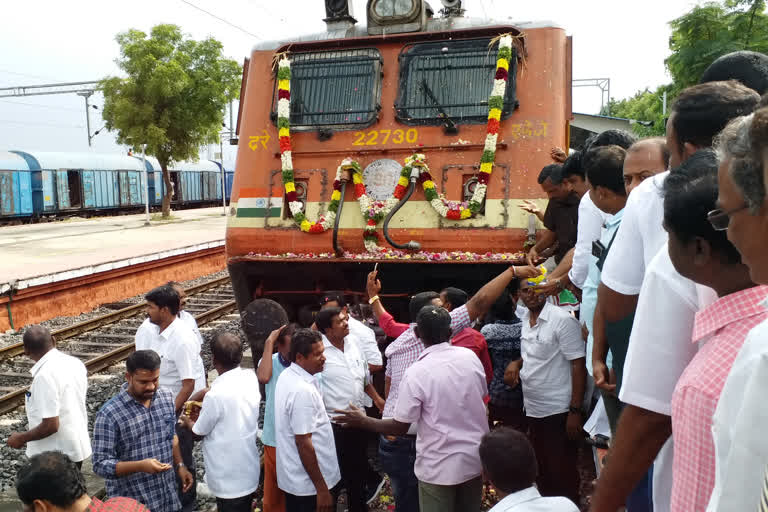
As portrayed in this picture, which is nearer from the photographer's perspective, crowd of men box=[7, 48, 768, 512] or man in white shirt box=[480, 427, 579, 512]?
crowd of men box=[7, 48, 768, 512]

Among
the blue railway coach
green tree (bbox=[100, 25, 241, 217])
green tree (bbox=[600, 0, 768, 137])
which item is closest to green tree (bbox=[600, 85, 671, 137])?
green tree (bbox=[600, 0, 768, 137])

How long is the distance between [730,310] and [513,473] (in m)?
1.31

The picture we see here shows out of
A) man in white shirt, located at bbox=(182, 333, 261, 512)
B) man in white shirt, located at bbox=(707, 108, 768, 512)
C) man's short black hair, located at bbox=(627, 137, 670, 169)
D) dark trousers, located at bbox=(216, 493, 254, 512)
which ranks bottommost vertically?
dark trousers, located at bbox=(216, 493, 254, 512)

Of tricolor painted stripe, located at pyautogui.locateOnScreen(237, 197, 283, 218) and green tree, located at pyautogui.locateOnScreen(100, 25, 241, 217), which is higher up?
green tree, located at pyautogui.locateOnScreen(100, 25, 241, 217)

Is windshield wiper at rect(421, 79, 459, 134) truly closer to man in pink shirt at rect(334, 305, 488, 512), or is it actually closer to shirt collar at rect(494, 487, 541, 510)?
man in pink shirt at rect(334, 305, 488, 512)

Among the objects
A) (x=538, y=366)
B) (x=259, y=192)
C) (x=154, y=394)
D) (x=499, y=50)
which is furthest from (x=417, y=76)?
(x=154, y=394)

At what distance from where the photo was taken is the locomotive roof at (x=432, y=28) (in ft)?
20.3

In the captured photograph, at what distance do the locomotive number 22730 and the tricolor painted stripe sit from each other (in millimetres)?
921

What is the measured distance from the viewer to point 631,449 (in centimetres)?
182

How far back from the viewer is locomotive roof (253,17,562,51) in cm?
618

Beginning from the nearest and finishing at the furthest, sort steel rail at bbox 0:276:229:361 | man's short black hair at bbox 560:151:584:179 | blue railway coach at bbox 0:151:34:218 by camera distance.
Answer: man's short black hair at bbox 560:151:584:179, steel rail at bbox 0:276:229:361, blue railway coach at bbox 0:151:34:218

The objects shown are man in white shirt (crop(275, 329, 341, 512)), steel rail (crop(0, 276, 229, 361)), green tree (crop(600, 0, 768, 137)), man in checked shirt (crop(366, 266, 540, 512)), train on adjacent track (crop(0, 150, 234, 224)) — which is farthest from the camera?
train on adjacent track (crop(0, 150, 234, 224))

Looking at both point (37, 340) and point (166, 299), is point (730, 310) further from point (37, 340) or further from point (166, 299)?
point (37, 340)

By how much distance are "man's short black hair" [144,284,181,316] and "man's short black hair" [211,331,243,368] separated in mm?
906
